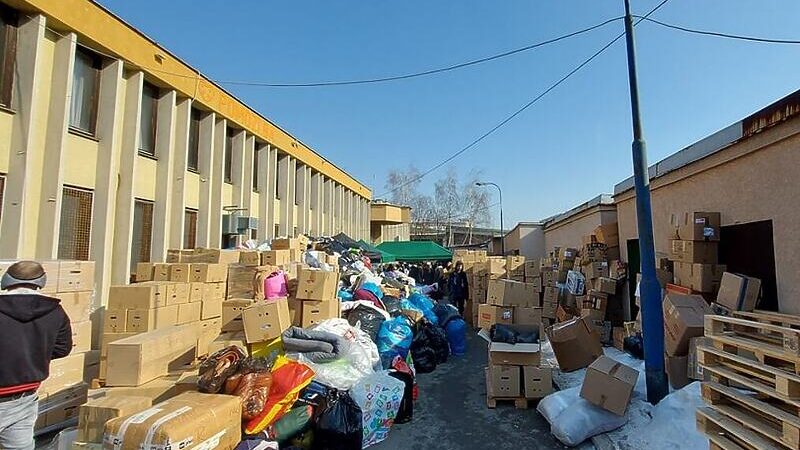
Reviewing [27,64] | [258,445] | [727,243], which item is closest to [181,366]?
[258,445]

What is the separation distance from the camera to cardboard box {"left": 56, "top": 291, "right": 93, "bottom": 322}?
515 cm

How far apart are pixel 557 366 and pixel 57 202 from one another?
27.5 ft

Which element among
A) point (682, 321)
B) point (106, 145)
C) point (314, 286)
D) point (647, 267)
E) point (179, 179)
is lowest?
point (682, 321)

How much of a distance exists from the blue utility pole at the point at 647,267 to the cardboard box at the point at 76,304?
684 cm

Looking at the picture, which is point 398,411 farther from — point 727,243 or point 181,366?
point 727,243

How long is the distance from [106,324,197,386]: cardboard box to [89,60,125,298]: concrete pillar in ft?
12.5

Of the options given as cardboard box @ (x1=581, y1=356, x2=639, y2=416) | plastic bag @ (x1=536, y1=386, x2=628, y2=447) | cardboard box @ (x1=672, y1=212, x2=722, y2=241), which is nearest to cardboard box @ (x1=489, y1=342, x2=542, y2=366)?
plastic bag @ (x1=536, y1=386, x2=628, y2=447)

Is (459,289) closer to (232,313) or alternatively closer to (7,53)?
(232,313)

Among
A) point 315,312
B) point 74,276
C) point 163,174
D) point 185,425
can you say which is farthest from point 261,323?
point 163,174

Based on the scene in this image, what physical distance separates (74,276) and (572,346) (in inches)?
274

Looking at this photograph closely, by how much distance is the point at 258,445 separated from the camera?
3.48m

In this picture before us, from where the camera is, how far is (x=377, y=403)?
186 inches

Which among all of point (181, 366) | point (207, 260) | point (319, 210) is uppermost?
point (319, 210)

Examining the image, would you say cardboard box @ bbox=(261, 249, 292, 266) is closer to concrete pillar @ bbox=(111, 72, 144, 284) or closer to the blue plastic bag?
concrete pillar @ bbox=(111, 72, 144, 284)
